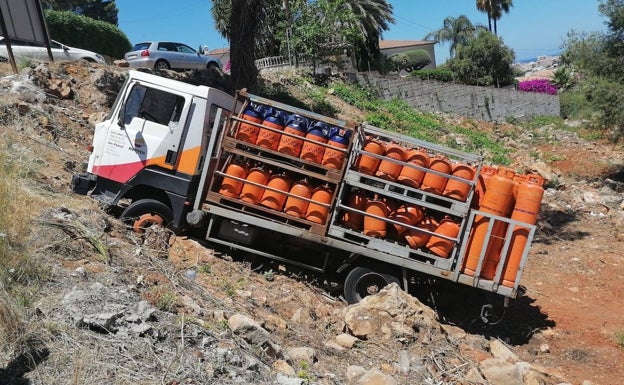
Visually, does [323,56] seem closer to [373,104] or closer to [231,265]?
[373,104]

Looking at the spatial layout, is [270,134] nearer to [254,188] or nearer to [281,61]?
[254,188]

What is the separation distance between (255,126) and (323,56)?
17.0 meters

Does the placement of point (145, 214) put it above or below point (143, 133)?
below

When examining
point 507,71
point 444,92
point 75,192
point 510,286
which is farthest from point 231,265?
point 507,71

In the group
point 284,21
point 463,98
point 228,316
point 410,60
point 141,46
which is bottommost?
point 410,60

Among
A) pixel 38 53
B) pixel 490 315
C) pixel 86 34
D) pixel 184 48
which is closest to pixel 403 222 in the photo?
pixel 490 315

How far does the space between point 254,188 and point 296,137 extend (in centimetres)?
86

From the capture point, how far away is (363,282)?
24.7 feet

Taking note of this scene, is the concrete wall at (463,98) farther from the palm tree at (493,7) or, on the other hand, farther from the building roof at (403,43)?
the building roof at (403,43)

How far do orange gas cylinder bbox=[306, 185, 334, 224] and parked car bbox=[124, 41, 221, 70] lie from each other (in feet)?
49.5

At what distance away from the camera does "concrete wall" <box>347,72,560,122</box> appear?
80.9 ft

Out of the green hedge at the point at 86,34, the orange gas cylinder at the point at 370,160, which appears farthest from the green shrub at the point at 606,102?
the green hedge at the point at 86,34

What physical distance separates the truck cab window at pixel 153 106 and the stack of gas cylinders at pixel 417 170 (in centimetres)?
256

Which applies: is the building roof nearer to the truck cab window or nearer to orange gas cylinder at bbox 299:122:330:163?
the truck cab window
